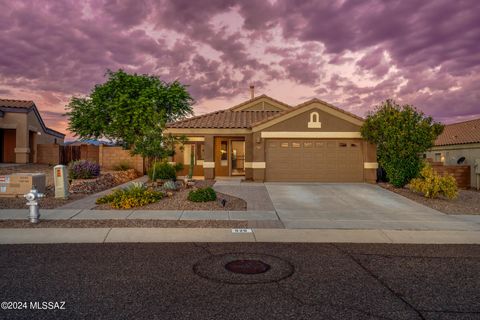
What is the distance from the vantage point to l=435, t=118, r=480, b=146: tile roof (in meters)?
28.2

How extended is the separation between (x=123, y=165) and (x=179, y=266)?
65.5ft

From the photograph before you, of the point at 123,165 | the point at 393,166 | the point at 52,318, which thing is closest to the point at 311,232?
the point at 52,318

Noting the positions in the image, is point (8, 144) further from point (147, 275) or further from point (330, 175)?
point (147, 275)

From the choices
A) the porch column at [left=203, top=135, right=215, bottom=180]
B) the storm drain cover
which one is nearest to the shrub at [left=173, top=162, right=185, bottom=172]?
the porch column at [left=203, top=135, right=215, bottom=180]

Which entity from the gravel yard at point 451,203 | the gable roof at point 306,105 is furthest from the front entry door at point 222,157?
the gravel yard at point 451,203

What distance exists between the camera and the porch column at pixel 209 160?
74.9 feet

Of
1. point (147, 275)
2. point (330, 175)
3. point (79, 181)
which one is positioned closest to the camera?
point (147, 275)

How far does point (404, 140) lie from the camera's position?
1795cm

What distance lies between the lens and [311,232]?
9.39 meters

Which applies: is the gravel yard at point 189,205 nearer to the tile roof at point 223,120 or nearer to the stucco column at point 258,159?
the stucco column at point 258,159

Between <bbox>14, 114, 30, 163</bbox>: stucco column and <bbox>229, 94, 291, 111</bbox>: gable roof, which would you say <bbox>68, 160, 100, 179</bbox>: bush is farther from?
<bbox>14, 114, 30, 163</bbox>: stucco column

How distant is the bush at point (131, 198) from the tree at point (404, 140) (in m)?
12.2

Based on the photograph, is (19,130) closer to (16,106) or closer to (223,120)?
(16,106)

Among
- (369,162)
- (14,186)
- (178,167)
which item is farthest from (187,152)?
(369,162)
